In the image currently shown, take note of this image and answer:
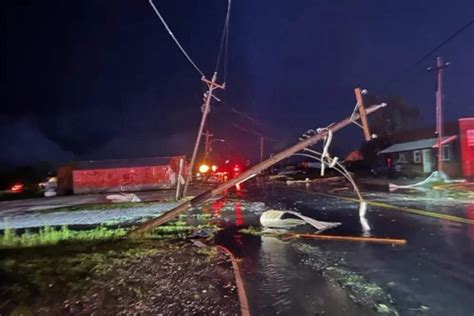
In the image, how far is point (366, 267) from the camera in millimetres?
8492

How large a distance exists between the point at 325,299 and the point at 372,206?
13738 millimetres

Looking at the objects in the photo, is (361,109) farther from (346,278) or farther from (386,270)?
(346,278)

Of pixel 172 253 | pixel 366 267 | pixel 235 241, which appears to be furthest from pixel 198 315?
pixel 235 241

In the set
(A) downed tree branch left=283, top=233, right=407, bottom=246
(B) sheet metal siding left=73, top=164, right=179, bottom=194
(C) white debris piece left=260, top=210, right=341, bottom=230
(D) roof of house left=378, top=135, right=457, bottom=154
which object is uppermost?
(D) roof of house left=378, top=135, right=457, bottom=154

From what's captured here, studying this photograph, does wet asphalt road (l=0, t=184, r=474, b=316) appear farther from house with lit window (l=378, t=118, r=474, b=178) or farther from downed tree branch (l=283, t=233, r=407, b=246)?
house with lit window (l=378, t=118, r=474, b=178)

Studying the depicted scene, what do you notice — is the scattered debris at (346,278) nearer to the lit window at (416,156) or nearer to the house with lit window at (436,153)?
the house with lit window at (436,153)

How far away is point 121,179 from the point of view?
5284 centimetres

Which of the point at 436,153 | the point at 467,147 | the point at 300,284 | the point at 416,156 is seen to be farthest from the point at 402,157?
the point at 300,284

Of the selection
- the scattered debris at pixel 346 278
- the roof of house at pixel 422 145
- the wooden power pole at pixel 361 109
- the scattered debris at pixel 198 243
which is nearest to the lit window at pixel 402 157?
the roof of house at pixel 422 145

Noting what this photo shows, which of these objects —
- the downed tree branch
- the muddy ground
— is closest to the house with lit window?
the downed tree branch

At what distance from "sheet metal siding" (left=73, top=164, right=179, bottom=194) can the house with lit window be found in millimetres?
28143

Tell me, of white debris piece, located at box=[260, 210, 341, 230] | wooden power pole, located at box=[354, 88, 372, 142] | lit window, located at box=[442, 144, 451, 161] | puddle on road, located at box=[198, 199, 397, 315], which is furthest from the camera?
lit window, located at box=[442, 144, 451, 161]

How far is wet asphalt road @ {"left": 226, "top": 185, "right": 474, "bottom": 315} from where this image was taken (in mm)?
6238

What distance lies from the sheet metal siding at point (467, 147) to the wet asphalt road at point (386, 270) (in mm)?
25632
